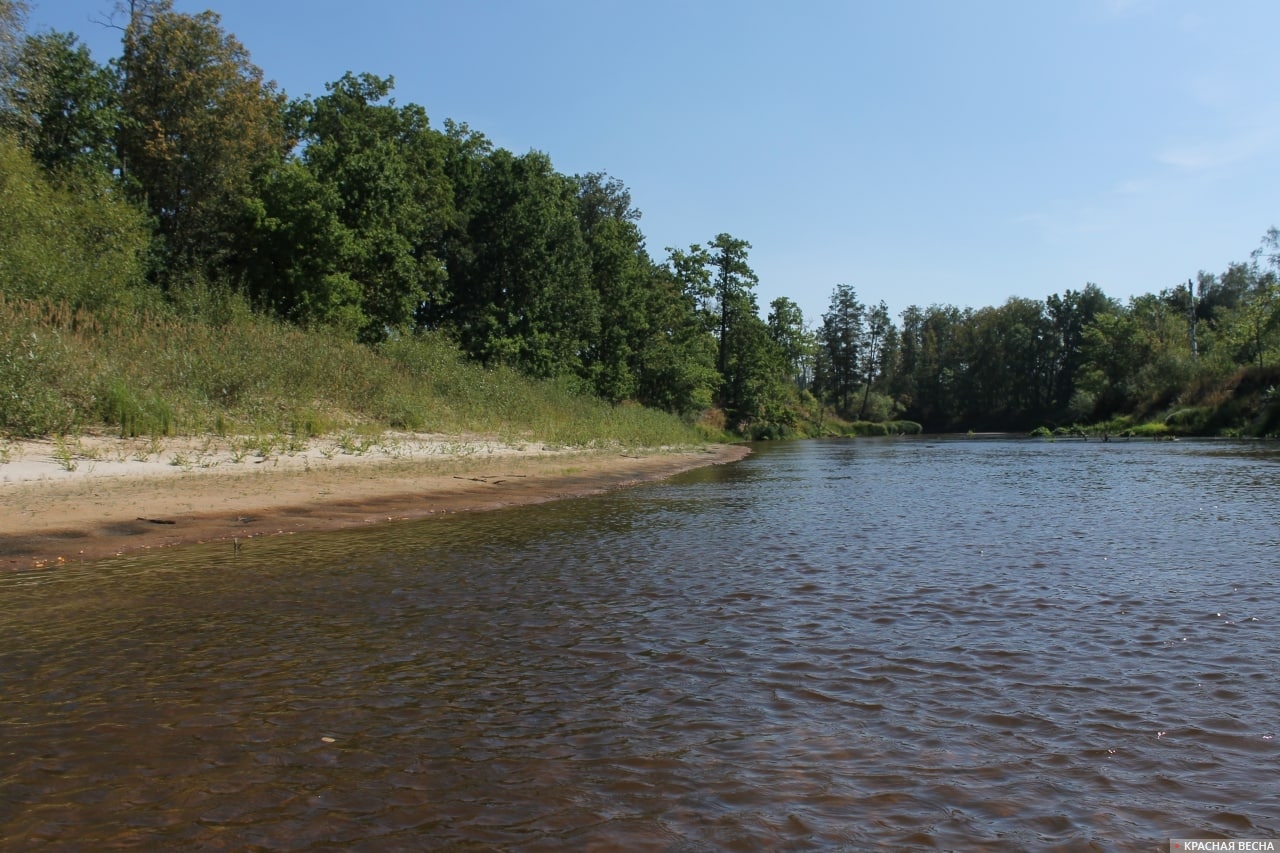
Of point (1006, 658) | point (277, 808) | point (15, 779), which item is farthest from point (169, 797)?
point (1006, 658)

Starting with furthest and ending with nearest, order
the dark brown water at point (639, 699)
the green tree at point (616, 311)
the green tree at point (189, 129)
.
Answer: the green tree at point (616, 311), the green tree at point (189, 129), the dark brown water at point (639, 699)

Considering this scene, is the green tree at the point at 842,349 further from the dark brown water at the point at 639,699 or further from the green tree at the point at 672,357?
the dark brown water at the point at 639,699

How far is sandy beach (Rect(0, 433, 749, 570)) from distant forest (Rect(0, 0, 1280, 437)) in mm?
3635

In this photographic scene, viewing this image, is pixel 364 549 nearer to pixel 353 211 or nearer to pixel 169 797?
pixel 169 797

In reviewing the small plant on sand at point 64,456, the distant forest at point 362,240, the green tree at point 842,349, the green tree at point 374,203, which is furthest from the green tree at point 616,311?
the green tree at point 842,349

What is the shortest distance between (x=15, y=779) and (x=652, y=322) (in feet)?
187

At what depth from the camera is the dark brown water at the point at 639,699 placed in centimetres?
355

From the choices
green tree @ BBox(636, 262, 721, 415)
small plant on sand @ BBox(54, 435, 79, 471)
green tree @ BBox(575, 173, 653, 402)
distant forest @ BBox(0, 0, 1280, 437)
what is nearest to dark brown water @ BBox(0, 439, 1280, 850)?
small plant on sand @ BBox(54, 435, 79, 471)

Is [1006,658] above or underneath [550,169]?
underneath

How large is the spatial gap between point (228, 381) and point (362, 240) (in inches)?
719

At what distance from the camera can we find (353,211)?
35.8 m

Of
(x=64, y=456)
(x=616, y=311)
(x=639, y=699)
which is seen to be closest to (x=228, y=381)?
(x=64, y=456)

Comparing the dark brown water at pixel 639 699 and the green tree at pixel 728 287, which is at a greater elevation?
the green tree at pixel 728 287

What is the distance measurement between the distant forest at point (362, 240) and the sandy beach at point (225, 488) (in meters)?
3.64
